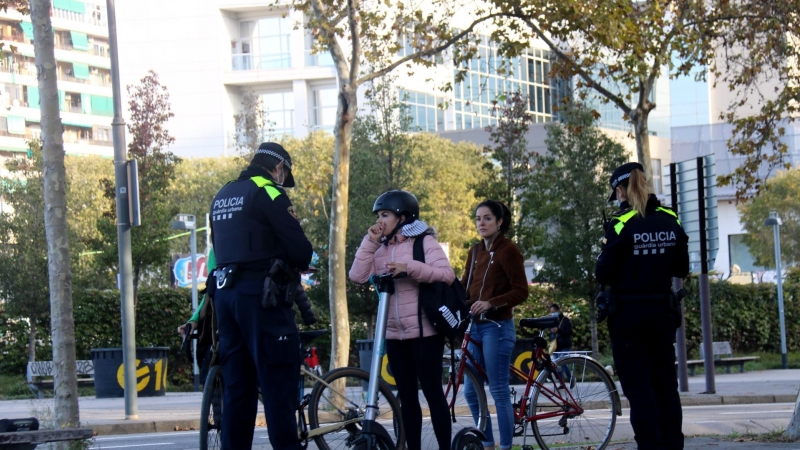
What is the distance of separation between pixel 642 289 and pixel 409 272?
1480 mm

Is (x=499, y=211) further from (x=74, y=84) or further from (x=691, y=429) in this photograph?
(x=74, y=84)

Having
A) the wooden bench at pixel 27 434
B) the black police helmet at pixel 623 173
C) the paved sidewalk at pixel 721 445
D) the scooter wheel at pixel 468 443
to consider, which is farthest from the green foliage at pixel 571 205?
the wooden bench at pixel 27 434

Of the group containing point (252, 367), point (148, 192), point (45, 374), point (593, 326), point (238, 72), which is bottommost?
point (593, 326)

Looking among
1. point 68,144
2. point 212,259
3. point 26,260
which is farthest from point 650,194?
point 68,144

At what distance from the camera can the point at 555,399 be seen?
8.70m

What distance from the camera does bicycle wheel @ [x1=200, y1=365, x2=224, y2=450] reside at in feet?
24.2

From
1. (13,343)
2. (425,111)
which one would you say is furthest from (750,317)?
(425,111)

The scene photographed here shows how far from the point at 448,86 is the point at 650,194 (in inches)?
423

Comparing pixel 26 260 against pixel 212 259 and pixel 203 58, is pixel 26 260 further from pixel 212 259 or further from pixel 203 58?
pixel 203 58

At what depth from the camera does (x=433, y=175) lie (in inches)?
2144

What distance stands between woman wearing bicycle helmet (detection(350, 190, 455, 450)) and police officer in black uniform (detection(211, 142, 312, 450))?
0.71 meters

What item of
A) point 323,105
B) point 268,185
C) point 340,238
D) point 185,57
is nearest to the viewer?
point 268,185

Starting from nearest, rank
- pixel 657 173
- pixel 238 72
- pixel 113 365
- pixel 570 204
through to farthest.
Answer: pixel 113 365, pixel 570 204, pixel 238 72, pixel 657 173

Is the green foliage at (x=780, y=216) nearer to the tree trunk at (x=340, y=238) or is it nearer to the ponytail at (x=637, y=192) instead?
the tree trunk at (x=340, y=238)
